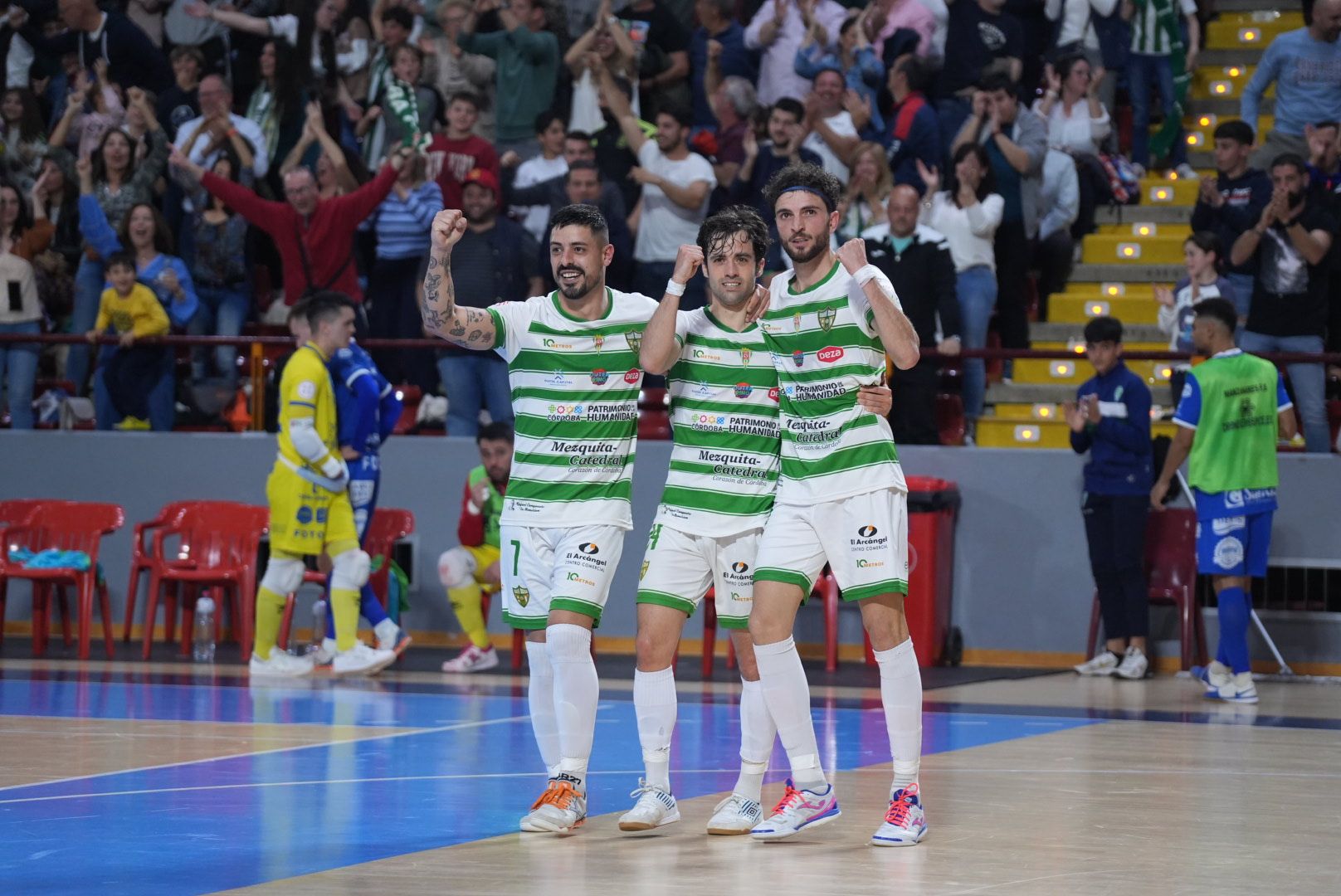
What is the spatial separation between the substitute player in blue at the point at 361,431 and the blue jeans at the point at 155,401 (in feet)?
10.3

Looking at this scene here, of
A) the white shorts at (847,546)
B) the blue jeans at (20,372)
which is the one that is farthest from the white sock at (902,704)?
the blue jeans at (20,372)

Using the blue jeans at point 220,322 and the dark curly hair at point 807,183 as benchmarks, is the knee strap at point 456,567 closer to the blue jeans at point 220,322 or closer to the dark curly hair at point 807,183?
the blue jeans at point 220,322

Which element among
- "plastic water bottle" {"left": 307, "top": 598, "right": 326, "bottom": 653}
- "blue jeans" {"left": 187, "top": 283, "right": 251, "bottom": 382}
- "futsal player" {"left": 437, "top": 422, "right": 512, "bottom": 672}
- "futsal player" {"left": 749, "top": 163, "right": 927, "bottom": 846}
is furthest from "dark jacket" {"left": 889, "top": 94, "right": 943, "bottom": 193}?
"futsal player" {"left": 749, "top": 163, "right": 927, "bottom": 846}

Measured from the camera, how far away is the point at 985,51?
16422mm

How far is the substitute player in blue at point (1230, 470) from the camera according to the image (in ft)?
39.4

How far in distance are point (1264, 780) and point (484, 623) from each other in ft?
21.7

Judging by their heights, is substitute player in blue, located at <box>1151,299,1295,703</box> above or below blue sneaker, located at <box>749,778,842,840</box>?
above

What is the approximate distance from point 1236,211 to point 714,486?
8.76m

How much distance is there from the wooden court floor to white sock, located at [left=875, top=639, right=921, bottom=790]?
316 mm

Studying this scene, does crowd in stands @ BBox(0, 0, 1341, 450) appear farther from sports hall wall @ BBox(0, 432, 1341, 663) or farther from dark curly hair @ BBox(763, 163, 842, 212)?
dark curly hair @ BBox(763, 163, 842, 212)

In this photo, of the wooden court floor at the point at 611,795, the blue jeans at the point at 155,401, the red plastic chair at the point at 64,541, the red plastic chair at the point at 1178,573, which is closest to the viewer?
the wooden court floor at the point at 611,795

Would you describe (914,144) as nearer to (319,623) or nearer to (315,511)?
(315,511)

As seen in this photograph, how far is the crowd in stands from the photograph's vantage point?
49.0 ft

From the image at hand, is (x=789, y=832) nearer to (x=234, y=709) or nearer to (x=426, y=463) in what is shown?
(x=234, y=709)
